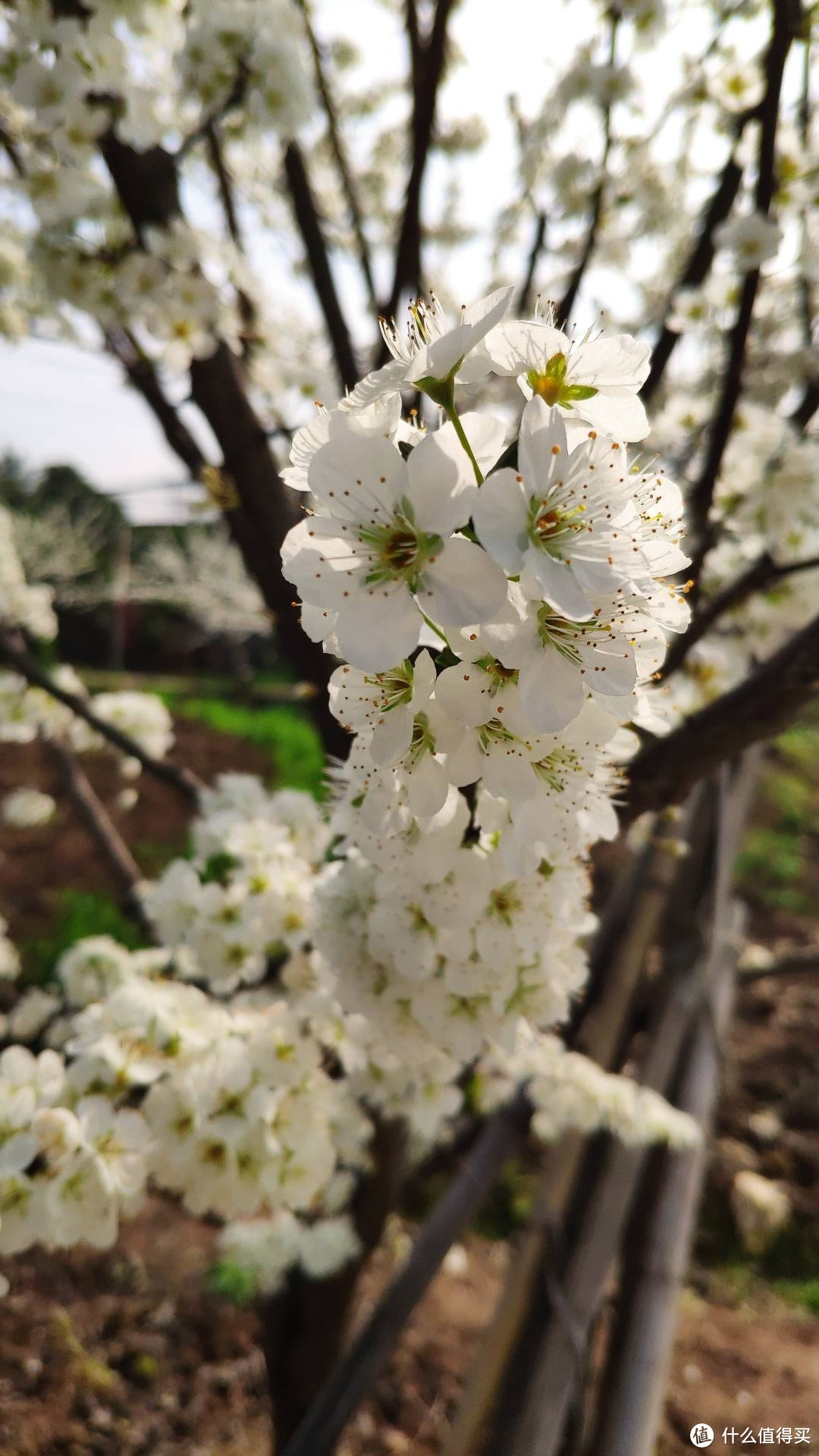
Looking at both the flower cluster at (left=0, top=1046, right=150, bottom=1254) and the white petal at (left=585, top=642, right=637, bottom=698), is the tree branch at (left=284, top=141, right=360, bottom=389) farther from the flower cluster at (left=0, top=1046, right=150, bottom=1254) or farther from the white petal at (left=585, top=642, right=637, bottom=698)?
the flower cluster at (left=0, top=1046, right=150, bottom=1254)

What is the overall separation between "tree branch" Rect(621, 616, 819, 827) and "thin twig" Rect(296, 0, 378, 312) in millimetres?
1616

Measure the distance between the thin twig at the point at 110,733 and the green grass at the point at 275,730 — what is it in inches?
180

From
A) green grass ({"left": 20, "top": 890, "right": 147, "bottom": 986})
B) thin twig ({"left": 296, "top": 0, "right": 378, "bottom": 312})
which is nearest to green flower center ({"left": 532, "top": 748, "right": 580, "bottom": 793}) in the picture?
thin twig ({"left": 296, "top": 0, "right": 378, "bottom": 312})

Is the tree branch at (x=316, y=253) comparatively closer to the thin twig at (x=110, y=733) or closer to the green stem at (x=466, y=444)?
the thin twig at (x=110, y=733)

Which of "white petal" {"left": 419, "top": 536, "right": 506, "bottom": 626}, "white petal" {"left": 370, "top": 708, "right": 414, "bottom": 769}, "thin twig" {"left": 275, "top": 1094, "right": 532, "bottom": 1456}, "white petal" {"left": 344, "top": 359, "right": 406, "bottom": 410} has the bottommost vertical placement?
"thin twig" {"left": 275, "top": 1094, "right": 532, "bottom": 1456}

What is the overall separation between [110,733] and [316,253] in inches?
51.7

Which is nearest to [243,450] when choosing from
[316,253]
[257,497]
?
[257,497]

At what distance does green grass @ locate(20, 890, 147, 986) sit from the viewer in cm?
464

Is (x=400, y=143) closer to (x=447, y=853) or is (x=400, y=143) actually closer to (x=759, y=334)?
(x=759, y=334)

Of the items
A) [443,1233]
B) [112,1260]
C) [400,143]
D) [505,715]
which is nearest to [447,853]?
[505,715]

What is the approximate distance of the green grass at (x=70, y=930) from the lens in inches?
183

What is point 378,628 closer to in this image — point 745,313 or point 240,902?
point 240,902

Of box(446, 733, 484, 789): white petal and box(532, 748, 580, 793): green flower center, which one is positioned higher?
box(446, 733, 484, 789): white petal

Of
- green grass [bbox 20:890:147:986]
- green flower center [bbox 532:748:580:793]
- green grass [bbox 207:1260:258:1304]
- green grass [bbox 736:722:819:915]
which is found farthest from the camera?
green grass [bbox 736:722:819:915]
